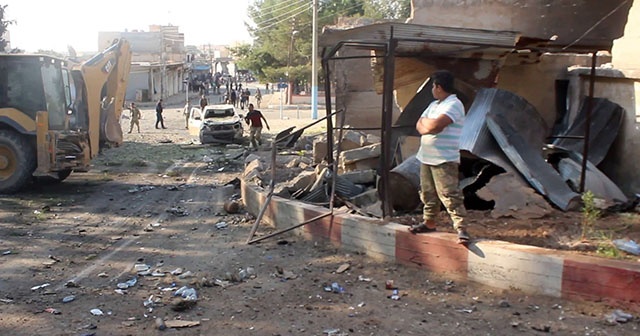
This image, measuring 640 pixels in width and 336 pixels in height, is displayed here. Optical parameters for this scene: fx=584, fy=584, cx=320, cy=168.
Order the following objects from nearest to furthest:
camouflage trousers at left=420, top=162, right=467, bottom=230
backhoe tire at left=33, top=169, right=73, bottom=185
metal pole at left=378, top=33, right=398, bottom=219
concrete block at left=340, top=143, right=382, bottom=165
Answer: camouflage trousers at left=420, top=162, right=467, bottom=230
metal pole at left=378, top=33, right=398, bottom=219
concrete block at left=340, top=143, right=382, bottom=165
backhoe tire at left=33, top=169, right=73, bottom=185

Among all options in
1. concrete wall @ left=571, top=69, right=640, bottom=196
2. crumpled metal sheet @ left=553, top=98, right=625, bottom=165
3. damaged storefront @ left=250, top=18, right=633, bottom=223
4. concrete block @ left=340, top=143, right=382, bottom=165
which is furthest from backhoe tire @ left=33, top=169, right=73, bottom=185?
concrete wall @ left=571, top=69, right=640, bottom=196

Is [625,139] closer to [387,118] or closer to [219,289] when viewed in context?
[387,118]

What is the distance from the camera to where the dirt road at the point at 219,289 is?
443 cm

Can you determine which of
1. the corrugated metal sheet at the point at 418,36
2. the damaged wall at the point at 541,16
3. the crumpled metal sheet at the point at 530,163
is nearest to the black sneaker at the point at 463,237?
the crumpled metal sheet at the point at 530,163

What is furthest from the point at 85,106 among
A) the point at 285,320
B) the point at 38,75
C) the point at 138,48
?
the point at 138,48

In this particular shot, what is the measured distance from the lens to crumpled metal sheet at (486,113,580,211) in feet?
20.3

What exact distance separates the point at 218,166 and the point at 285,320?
11.2 metres

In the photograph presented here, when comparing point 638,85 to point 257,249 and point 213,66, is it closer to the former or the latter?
point 257,249

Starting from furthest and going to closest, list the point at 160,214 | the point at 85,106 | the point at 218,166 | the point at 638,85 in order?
1. the point at 218,166
2. the point at 85,106
3. the point at 160,214
4. the point at 638,85

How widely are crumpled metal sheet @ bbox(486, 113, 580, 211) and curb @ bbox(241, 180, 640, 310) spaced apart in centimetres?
140

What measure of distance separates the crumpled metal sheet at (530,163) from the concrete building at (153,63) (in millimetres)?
40723

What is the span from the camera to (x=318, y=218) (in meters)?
6.57

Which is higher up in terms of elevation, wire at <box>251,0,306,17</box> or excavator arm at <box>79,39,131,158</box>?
wire at <box>251,0,306,17</box>

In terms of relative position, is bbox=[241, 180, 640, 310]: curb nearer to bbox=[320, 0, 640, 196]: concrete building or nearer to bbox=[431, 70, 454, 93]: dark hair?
bbox=[431, 70, 454, 93]: dark hair
